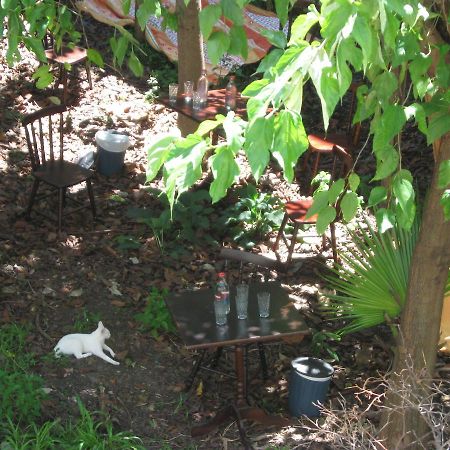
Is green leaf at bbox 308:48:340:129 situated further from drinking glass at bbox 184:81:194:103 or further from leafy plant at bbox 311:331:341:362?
drinking glass at bbox 184:81:194:103

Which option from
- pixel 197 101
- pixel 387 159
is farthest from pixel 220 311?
pixel 197 101

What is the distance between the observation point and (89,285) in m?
5.34

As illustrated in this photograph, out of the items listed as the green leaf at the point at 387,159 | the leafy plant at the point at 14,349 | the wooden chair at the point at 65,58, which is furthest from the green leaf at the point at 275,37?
the wooden chair at the point at 65,58

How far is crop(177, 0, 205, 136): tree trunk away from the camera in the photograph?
6277 mm

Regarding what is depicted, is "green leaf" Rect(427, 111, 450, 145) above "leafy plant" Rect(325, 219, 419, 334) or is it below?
above

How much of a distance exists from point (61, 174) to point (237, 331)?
2.34 metres

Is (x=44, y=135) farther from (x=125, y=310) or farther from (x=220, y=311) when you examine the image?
(x=220, y=311)

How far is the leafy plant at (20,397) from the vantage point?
13.3 ft

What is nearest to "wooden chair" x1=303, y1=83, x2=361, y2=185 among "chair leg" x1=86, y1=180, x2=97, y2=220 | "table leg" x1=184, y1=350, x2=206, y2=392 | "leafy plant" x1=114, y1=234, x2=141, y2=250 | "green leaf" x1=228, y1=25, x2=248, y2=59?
"leafy plant" x1=114, y1=234, x2=141, y2=250

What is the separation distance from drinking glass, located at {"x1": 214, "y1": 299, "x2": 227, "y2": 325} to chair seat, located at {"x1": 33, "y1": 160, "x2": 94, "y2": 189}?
1.98 m

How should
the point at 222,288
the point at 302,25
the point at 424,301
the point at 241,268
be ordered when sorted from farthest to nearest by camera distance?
the point at 241,268, the point at 222,288, the point at 424,301, the point at 302,25

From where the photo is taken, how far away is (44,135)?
7082 millimetres

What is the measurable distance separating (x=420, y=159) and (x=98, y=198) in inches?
116

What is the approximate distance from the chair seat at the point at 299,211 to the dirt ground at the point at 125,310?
0.44 meters
